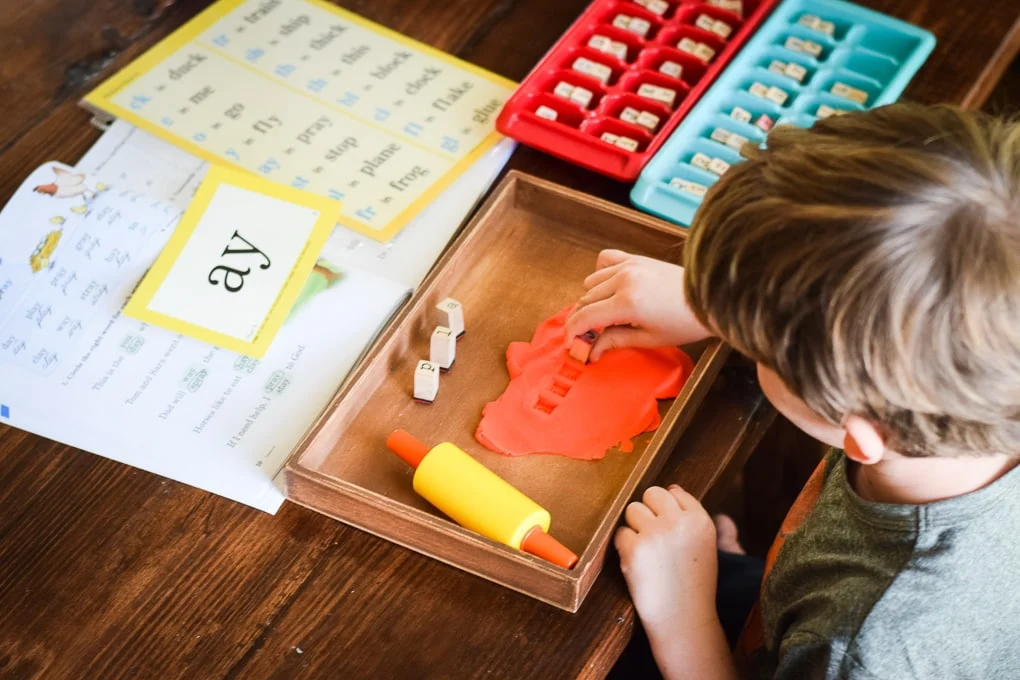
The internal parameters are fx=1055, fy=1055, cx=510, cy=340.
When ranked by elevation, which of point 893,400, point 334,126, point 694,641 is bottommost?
point 694,641

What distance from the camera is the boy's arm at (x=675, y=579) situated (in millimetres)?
686

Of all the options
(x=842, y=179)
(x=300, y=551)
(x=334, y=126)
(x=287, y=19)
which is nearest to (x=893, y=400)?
(x=842, y=179)

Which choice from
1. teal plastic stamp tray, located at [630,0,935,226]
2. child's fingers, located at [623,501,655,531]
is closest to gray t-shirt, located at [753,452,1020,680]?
child's fingers, located at [623,501,655,531]

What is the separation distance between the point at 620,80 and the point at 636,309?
286 millimetres

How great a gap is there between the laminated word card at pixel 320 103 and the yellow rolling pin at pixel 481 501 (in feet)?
0.85

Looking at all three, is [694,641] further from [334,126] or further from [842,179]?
[334,126]

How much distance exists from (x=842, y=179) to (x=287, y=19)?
0.71 metres

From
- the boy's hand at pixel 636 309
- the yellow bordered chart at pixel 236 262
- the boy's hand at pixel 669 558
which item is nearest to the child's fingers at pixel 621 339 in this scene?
the boy's hand at pixel 636 309

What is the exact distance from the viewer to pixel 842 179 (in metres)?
0.54

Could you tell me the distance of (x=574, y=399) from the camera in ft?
2.53

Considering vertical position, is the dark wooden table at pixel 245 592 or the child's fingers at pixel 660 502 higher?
the child's fingers at pixel 660 502

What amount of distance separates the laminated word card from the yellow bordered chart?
4 centimetres

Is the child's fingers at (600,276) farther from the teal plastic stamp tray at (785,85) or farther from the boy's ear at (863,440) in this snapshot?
the boy's ear at (863,440)

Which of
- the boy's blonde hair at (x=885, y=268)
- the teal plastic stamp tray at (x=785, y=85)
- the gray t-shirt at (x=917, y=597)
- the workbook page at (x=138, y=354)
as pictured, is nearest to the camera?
the boy's blonde hair at (x=885, y=268)
